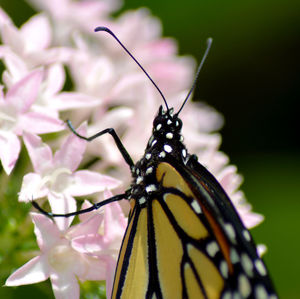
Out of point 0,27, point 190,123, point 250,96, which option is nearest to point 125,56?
point 190,123

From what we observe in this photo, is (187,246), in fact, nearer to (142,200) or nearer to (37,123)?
(142,200)

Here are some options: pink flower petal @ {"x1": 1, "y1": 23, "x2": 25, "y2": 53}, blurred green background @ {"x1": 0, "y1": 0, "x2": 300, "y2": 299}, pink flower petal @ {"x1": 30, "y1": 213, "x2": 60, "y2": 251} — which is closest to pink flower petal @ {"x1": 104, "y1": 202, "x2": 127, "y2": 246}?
pink flower petal @ {"x1": 30, "y1": 213, "x2": 60, "y2": 251}

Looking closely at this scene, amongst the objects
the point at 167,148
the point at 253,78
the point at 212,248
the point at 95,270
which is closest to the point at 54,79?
the point at 167,148

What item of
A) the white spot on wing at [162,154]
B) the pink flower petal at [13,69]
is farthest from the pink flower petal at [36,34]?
the white spot on wing at [162,154]

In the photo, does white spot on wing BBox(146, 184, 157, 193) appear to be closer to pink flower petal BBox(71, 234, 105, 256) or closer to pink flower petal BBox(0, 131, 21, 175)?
pink flower petal BBox(71, 234, 105, 256)

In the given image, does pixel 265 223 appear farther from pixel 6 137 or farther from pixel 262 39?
pixel 6 137

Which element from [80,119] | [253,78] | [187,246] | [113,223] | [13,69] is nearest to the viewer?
[187,246]
